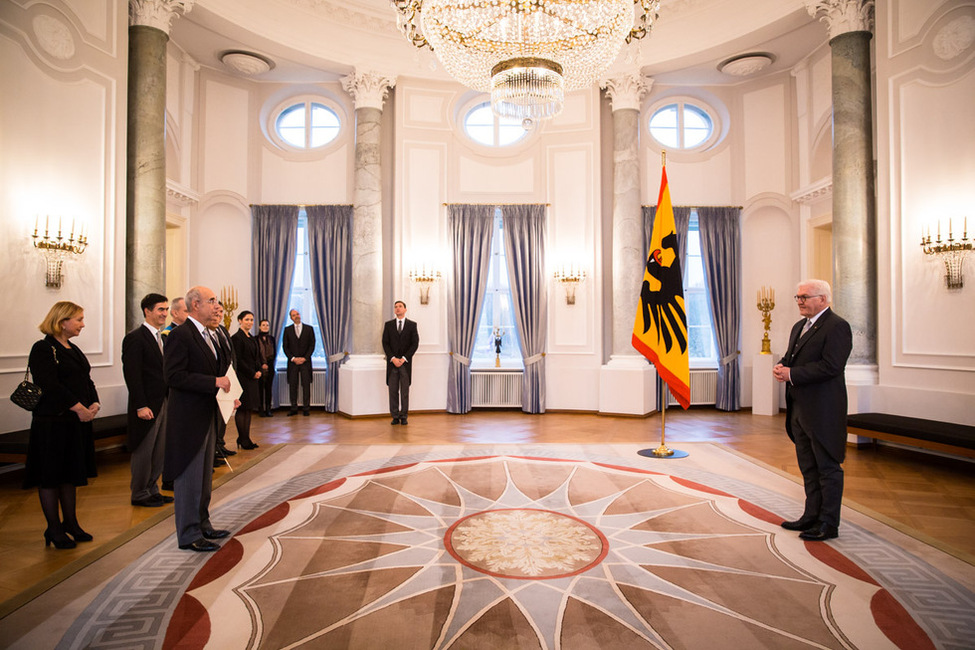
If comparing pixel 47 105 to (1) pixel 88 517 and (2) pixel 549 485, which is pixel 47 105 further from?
(2) pixel 549 485

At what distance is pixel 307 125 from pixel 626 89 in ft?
16.9

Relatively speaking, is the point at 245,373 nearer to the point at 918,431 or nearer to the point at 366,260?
the point at 366,260

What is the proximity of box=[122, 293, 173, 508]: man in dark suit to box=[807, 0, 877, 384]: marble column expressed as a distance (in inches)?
274

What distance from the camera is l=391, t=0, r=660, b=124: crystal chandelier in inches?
174

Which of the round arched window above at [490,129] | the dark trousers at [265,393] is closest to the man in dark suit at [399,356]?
the dark trousers at [265,393]

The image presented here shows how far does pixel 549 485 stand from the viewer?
464 cm

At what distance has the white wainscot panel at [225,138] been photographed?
869 centimetres

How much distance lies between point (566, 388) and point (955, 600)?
6.29 meters

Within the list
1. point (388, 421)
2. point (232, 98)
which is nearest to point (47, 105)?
point (232, 98)

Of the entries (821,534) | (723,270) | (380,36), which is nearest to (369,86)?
(380,36)

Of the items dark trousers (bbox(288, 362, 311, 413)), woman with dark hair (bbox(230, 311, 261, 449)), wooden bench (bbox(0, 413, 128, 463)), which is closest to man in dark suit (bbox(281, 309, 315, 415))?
dark trousers (bbox(288, 362, 311, 413))

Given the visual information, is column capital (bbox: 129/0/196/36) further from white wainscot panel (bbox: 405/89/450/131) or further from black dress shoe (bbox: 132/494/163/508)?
black dress shoe (bbox: 132/494/163/508)

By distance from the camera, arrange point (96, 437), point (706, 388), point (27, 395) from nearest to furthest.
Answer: point (27, 395) → point (96, 437) → point (706, 388)

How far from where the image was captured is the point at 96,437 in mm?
4848
